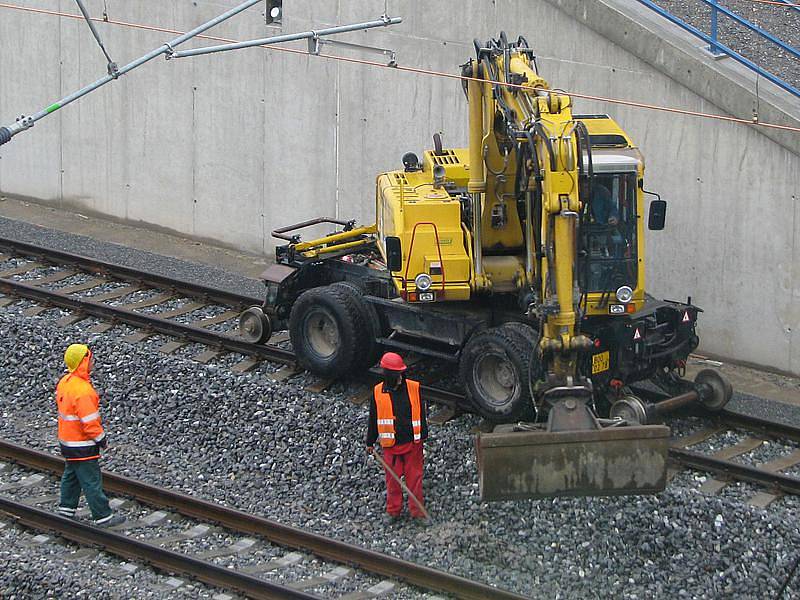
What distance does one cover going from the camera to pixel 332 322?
15.2 metres

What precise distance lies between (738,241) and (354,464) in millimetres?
5815

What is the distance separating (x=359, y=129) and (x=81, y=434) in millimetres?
8757

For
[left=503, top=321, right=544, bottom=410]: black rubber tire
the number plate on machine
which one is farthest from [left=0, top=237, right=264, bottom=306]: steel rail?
the number plate on machine

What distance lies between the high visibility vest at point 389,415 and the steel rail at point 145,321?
12.2 feet

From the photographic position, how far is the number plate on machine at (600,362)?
13.6 metres

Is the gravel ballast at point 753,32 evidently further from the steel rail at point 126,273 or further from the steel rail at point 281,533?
the steel rail at point 281,533

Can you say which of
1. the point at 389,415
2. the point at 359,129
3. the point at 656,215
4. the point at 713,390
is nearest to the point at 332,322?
the point at 389,415

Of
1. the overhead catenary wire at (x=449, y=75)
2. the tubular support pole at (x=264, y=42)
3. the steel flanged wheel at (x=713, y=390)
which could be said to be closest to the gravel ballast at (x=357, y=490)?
the steel flanged wheel at (x=713, y=390)

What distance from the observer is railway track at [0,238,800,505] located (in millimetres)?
13352

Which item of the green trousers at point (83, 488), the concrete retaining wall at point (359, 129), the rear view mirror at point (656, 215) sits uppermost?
the concrete retaining wall at point (359, 129)

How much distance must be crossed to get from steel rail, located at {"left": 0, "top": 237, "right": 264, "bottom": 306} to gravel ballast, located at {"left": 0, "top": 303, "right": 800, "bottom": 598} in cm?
196

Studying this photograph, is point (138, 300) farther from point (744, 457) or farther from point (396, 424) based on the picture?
point (744, 457)

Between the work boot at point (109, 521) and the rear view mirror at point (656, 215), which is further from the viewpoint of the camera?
the rear view mirror at point (656, 215)

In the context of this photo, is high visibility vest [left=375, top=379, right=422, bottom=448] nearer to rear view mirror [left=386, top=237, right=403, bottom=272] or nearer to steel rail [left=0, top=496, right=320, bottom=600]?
steel rail [left=0, top=496, right=320, bottom=600]
